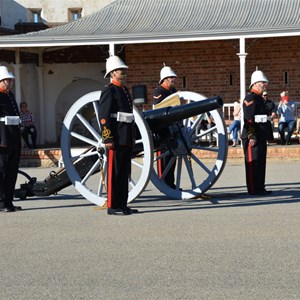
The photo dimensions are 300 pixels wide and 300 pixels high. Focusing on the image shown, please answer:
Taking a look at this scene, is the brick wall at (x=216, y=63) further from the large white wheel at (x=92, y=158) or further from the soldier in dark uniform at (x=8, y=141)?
the soldier in dark uniform at (x=8, y=141)

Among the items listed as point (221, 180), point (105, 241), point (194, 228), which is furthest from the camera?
point (221, 180)

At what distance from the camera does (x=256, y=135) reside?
42.3 feet

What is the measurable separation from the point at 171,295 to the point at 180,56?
1963 centimetres

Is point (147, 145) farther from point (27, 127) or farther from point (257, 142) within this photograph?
point (27, 127)

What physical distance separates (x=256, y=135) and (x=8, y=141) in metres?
3.47

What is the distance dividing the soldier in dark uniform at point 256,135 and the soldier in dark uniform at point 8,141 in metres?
3.22

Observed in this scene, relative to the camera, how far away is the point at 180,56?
85.6 feet

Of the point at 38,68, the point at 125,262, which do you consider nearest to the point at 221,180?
the point at 125,262

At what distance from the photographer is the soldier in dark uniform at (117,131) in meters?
10.8

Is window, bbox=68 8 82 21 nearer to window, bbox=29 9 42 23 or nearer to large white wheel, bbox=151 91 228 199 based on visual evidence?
window, bbox=29 9 42 23

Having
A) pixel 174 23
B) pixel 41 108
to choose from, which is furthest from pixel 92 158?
pixel 41 108

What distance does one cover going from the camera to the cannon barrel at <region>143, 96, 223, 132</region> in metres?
11.5

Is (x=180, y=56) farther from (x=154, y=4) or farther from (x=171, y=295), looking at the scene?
(x=171, y=295)

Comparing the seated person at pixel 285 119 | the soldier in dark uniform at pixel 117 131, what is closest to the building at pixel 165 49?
the seated person at pixel 285 119
